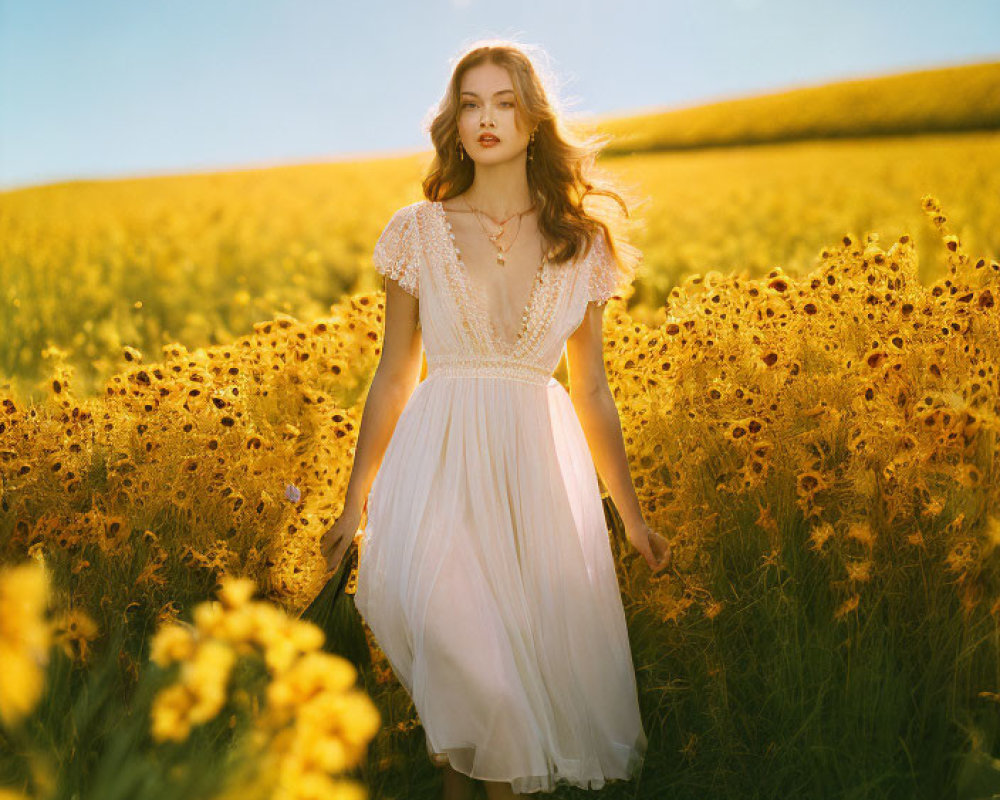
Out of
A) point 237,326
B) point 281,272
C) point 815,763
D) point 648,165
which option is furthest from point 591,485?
point 648,165

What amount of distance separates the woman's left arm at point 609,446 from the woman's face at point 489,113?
469 mm

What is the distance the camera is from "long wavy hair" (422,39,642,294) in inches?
96.3

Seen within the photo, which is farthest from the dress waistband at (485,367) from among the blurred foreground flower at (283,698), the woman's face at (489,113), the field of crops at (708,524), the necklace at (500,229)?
the blurred foreground flower at (283,698)

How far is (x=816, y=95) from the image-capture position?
3102 cm

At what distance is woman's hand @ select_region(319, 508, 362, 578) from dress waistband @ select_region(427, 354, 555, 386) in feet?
1.31

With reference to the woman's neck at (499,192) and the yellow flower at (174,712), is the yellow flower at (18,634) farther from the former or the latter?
the woman's neck at (499,192)

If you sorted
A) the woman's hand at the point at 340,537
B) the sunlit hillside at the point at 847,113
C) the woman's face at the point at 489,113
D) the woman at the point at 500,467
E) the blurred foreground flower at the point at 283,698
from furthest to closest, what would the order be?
the sunlit hillside at the point at 847,113 → the woman's face at the point at 489,113 → the woman's hand at the point at 340,537 → the woman at the point at 500,467 → the blurred foreground flower at the point at 283,698

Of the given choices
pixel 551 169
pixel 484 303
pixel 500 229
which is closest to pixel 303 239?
pixel 551 169

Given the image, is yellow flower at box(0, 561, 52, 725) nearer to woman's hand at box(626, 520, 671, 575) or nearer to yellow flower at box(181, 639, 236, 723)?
yellow flower at box(181, 639, 236, 723)

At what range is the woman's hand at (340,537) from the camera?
2312mm

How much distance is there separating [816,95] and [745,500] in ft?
102

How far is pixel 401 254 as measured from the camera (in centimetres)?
246

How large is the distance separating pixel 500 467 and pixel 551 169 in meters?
0.82

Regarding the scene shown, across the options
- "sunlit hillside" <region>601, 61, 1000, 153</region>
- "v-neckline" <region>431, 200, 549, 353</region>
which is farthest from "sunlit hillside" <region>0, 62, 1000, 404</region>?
"sunlit hillside" <region>601, 61, 1000, 153</region>
